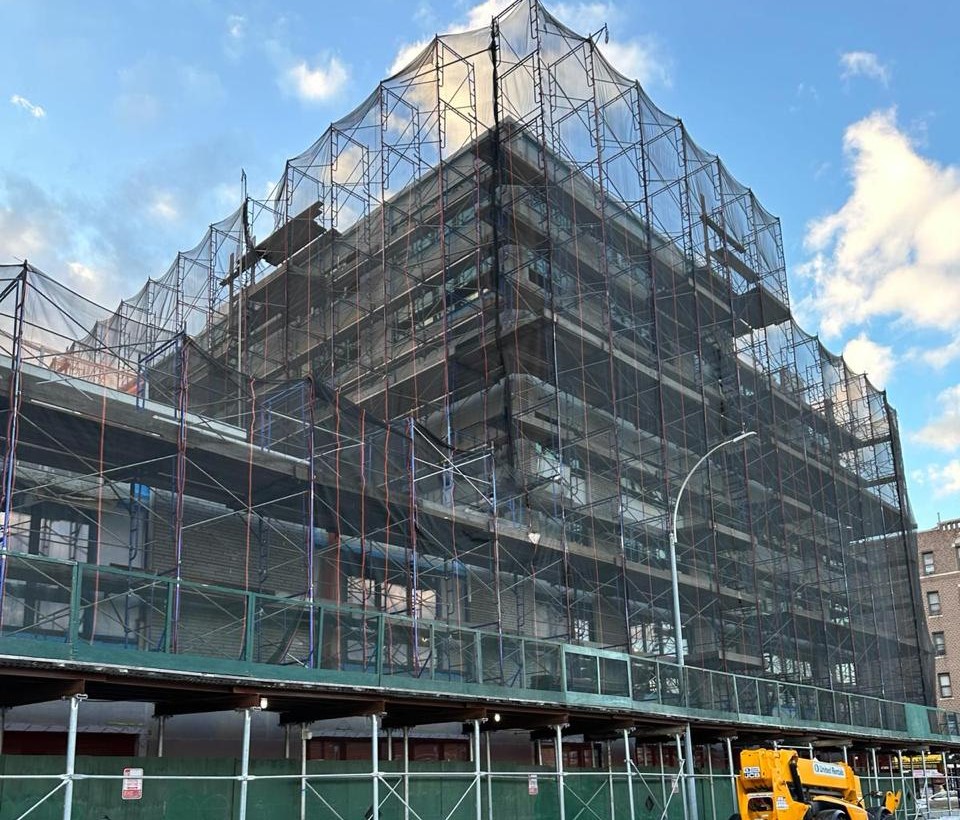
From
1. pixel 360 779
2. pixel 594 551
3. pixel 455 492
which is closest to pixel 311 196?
pixel 455 492

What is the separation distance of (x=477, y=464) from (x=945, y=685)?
62.9 meters

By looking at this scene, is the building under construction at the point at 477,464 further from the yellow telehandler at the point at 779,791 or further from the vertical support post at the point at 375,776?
the yellow telehandler at the point at 779,791

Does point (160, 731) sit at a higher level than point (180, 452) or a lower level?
lower

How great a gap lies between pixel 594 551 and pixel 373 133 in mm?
17297

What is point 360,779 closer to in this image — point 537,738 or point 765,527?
point 537,738

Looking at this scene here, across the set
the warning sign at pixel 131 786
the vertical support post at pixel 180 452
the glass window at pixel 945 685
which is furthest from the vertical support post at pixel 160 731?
the glass window at pixel 945 685

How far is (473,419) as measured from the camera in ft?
114

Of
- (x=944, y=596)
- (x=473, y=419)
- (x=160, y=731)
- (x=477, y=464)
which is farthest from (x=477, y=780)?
(x=944, y=596)

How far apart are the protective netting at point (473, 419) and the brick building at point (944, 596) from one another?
1249 inches

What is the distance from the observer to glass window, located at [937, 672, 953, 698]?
78.3m

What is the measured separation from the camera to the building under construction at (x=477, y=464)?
58.6 feet

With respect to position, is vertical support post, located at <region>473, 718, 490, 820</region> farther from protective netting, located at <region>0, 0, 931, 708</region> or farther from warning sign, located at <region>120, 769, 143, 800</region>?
warning sign, located at <region>120, 769, 143, 800</region>

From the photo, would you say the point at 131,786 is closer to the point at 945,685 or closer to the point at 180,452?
the point at 180,452

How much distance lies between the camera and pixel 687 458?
38.7m
